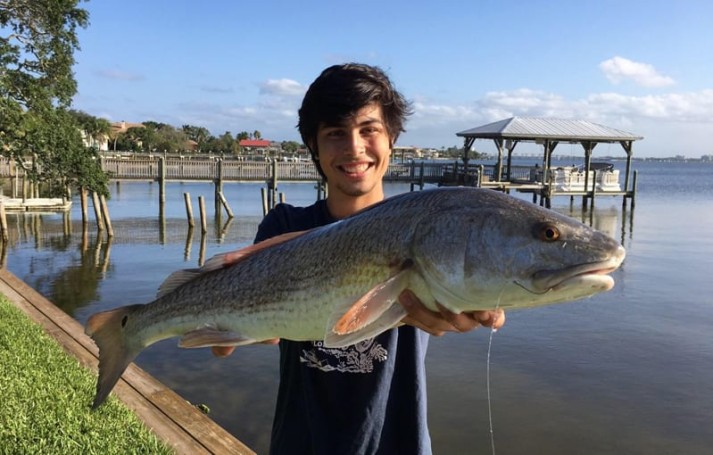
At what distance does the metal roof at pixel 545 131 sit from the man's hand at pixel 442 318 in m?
33.0

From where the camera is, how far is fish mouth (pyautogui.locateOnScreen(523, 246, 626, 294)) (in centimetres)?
190

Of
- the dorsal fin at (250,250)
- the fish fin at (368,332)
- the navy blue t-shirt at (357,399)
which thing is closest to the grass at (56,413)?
the navy blue t-shirt at (357,399)

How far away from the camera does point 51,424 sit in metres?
4.71

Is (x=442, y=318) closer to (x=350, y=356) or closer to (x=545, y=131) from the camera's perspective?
(x=350, y=356)

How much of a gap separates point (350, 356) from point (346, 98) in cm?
128

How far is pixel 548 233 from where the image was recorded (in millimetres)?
2012

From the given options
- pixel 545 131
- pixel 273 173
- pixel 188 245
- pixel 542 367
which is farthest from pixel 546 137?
pixel 542 367

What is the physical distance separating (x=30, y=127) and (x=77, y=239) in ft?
19.4

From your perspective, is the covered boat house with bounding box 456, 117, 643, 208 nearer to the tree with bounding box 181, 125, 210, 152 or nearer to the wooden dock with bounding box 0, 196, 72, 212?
the wooden dock with bounding box 0, 196, 72, 212

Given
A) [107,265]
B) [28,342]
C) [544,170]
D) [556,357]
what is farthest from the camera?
[544,170]

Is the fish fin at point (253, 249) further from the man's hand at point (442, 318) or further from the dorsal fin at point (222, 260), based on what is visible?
the man's hand at point (442, 318)

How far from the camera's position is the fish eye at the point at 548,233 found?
2.00 metres

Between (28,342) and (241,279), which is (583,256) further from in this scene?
(28,342)

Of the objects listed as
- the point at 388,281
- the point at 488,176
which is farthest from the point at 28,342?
the point at 488,176
